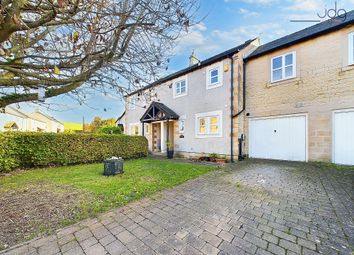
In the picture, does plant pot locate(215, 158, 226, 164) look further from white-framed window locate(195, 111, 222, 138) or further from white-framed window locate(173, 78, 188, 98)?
white-framed window locate(173, 78, 188, 98)

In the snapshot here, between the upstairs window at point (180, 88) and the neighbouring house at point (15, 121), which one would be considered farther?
the neighbouring house at point (15, 121)

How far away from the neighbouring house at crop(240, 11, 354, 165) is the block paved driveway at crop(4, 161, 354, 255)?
3753 mm

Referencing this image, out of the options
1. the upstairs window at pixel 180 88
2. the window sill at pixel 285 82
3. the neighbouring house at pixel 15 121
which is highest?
the upstairs window at pixel 180 88

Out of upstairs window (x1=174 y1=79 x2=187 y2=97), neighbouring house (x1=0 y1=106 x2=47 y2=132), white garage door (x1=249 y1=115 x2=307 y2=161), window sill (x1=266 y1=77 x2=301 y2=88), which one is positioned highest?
upstairs window (x1=174 y1=79 x2=187 y2=97)

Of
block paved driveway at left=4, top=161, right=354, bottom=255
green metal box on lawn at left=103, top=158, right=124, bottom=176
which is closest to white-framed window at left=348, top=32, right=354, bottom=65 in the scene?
block paved driveway at left=4, top=161, right=354, bottom=255

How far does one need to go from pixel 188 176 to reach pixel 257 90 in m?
7.07

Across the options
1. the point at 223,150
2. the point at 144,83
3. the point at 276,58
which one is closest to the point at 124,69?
the point at 144,83

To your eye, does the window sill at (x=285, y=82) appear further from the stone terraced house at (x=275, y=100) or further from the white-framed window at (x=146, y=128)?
the white-framed window at (x=146, y=128)

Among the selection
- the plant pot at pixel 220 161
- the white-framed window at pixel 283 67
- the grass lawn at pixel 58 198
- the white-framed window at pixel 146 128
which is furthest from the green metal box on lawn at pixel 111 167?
the white-framed window at pixel 146 128

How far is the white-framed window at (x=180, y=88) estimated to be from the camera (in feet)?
47.2

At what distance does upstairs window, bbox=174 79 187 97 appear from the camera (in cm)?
1444

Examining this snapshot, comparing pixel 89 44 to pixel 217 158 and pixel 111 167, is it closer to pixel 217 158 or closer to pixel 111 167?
pixel 111 167

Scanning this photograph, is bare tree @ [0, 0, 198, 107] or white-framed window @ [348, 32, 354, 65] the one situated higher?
white-framed window @ [348, 32, 354, 65]

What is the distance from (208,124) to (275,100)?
4139 mm
